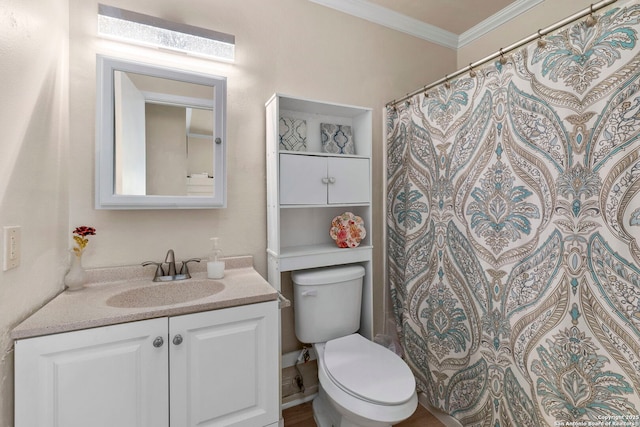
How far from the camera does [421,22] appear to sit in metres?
2.09

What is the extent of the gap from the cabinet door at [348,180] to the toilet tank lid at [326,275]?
39cm

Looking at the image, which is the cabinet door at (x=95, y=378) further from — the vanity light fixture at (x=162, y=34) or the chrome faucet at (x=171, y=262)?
the vanity light fixture at (x=162, y=34)

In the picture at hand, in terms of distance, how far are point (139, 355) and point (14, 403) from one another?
344 mm

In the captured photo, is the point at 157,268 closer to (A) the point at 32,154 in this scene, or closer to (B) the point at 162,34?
(A) the point at 32,154

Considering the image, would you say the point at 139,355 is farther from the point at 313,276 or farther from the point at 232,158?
the point at 232,158

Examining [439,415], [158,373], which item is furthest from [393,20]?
[439,415]

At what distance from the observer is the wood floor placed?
1572 millimetres

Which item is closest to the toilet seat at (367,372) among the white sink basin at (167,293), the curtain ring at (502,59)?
the white sink basin at (167,293)

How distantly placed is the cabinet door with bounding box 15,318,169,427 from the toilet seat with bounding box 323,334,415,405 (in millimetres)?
703

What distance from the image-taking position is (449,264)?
149 centimetres

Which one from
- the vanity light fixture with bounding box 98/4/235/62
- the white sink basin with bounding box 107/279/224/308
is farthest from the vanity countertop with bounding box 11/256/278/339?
the vanity light fixture with bounding box 98/4/235/62

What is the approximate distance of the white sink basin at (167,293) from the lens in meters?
1.21

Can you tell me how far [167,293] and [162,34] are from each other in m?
1.26

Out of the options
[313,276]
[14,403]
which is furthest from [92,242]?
[313,276]
